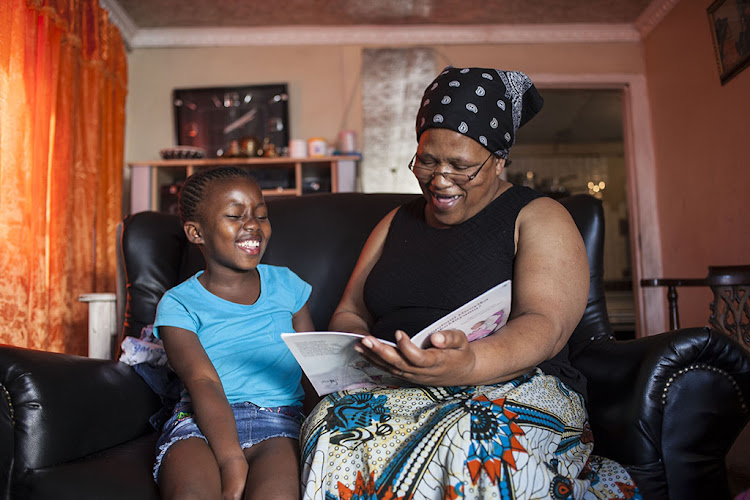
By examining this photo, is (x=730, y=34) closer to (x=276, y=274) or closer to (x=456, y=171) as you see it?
(x=456, y=171)

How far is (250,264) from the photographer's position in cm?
141

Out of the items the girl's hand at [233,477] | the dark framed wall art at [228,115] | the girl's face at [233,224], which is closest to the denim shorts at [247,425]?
the girl's hand at [233,477]

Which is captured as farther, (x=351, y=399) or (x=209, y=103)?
(x=209, y=103)

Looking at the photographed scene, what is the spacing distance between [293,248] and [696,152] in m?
3.22

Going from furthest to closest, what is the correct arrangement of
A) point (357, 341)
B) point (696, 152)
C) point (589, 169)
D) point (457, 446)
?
point (589, 169)
point (696, 152)
point (357, 341)
point (457, 446)

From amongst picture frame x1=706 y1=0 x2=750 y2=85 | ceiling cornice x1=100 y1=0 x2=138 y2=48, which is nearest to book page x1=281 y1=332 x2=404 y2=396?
picture frame x1=706 y1=0 x2=750 y2=85

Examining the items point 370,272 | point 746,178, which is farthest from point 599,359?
point 746,178

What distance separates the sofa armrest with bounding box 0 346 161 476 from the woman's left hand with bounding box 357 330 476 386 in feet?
2.17

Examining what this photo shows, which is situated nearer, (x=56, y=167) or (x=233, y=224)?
(x=233, y=224)

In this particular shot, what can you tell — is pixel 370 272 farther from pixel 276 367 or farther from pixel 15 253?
pixel 15 253

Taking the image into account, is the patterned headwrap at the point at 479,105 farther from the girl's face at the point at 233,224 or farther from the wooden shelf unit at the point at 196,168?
the wooden shelf unit at the point at 196,168

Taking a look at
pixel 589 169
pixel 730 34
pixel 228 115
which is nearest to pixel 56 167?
pixel 228 115

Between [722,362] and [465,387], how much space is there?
1.58 feet

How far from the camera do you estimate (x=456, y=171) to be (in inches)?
50.1
